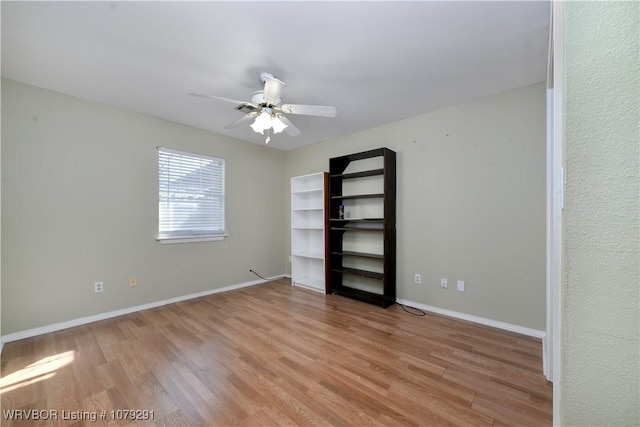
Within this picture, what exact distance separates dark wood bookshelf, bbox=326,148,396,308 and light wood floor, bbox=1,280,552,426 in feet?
1.99

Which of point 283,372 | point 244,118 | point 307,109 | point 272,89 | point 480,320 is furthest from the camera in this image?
point 480,320

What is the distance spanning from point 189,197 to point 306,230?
6.68 feet

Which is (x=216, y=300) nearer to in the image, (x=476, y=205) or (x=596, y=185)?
(x=476, y=205)

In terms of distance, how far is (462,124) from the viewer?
3055mm

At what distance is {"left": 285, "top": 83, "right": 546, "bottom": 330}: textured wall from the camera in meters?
2.60

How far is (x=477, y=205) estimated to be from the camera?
293 cm

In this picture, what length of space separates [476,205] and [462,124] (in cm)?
99

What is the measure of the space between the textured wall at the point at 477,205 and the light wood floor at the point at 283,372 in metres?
0.45

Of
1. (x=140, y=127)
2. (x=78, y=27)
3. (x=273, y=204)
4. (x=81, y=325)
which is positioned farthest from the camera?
(x=273, y=204)

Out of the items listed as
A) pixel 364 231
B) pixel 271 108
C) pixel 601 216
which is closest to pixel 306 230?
pixel 364 231

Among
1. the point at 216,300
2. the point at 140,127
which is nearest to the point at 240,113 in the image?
the point at 140,127

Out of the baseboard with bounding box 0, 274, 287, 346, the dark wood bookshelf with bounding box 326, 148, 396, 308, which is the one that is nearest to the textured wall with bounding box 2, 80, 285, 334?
the baseboard with bounding box 0, 274, 287, 346

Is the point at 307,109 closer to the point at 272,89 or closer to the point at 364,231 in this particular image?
the point at 272,89

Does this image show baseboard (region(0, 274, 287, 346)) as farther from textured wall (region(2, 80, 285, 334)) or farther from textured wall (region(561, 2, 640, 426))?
textured wall (region(561, 2, 640, 426))
